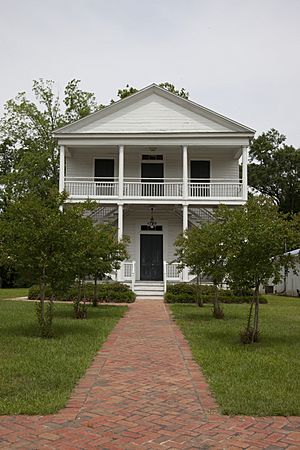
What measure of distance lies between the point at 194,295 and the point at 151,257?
5861 millimetres

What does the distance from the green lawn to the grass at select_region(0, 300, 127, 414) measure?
1803mm

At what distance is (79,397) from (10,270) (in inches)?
243

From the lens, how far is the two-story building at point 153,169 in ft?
78.3

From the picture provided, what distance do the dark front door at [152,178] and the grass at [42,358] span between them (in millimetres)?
11178

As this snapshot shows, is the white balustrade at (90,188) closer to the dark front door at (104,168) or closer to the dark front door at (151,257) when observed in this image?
the dark front door at (104,168)

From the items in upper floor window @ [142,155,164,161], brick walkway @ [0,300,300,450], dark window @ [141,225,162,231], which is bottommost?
brick walkway @ [0,300,300,450]

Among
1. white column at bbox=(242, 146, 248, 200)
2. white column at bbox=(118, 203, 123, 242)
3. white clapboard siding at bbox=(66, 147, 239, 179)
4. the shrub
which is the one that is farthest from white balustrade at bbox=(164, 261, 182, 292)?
white clapboard siding at bbox=(66, 147, 239, 179)

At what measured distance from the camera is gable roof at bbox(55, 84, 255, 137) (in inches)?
988

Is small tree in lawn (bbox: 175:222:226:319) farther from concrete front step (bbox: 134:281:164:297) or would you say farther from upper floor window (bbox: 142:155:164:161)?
upper floor window (bbox: 142:155:164:161)

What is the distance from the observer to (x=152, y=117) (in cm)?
2553

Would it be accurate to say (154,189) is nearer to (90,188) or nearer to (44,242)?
(90,188)

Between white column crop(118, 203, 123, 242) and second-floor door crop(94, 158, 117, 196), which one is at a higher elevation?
second-floor door crop(94, 158, 117, 196)

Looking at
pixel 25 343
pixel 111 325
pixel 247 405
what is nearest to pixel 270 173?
pixel 111 325

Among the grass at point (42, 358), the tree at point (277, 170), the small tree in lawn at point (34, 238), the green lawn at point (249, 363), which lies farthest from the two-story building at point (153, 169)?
the tree at point (277, 170)
